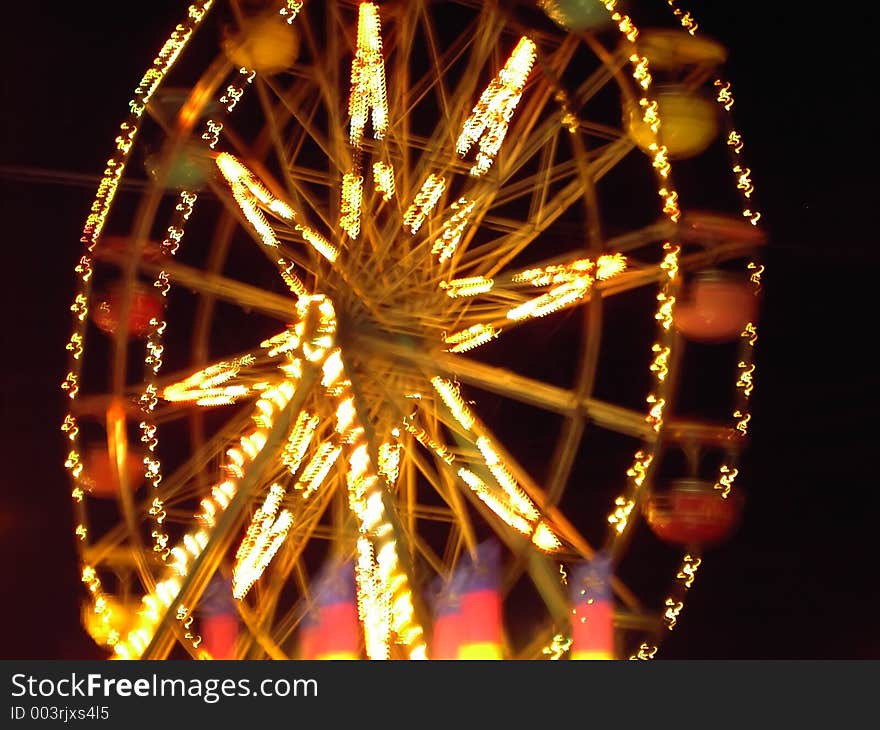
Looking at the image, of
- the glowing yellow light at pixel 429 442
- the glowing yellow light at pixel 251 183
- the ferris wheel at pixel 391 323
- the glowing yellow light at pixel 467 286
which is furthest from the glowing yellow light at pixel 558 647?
the glowing yellow light at pixel 251 183

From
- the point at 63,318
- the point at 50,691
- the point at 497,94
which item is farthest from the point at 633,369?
the point at 50,691

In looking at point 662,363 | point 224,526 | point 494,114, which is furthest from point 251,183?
point 662,363

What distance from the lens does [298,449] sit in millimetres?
6512

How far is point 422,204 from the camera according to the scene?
6.58 meters

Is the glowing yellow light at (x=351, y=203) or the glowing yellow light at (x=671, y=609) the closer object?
the glowing yellow light at (x=671, y=609)

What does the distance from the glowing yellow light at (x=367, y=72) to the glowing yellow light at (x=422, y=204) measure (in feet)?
1.15

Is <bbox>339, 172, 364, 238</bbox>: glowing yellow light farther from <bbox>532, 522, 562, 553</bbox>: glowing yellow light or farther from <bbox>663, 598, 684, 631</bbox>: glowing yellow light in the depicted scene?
<bbox>663, 598, 684, 631</bbox>: glowing yellow light

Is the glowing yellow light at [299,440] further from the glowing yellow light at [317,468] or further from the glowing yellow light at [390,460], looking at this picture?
the glowing yellow light at [390,460]

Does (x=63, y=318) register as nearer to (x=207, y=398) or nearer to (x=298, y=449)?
(x=207, y=398)

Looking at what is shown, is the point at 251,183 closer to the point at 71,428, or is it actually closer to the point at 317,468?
the point at 317,468

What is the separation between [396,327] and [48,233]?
410 cm

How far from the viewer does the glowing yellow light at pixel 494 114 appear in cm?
660

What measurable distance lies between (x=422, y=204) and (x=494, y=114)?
0.51 m

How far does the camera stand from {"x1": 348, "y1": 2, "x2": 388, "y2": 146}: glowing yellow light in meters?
6.58
